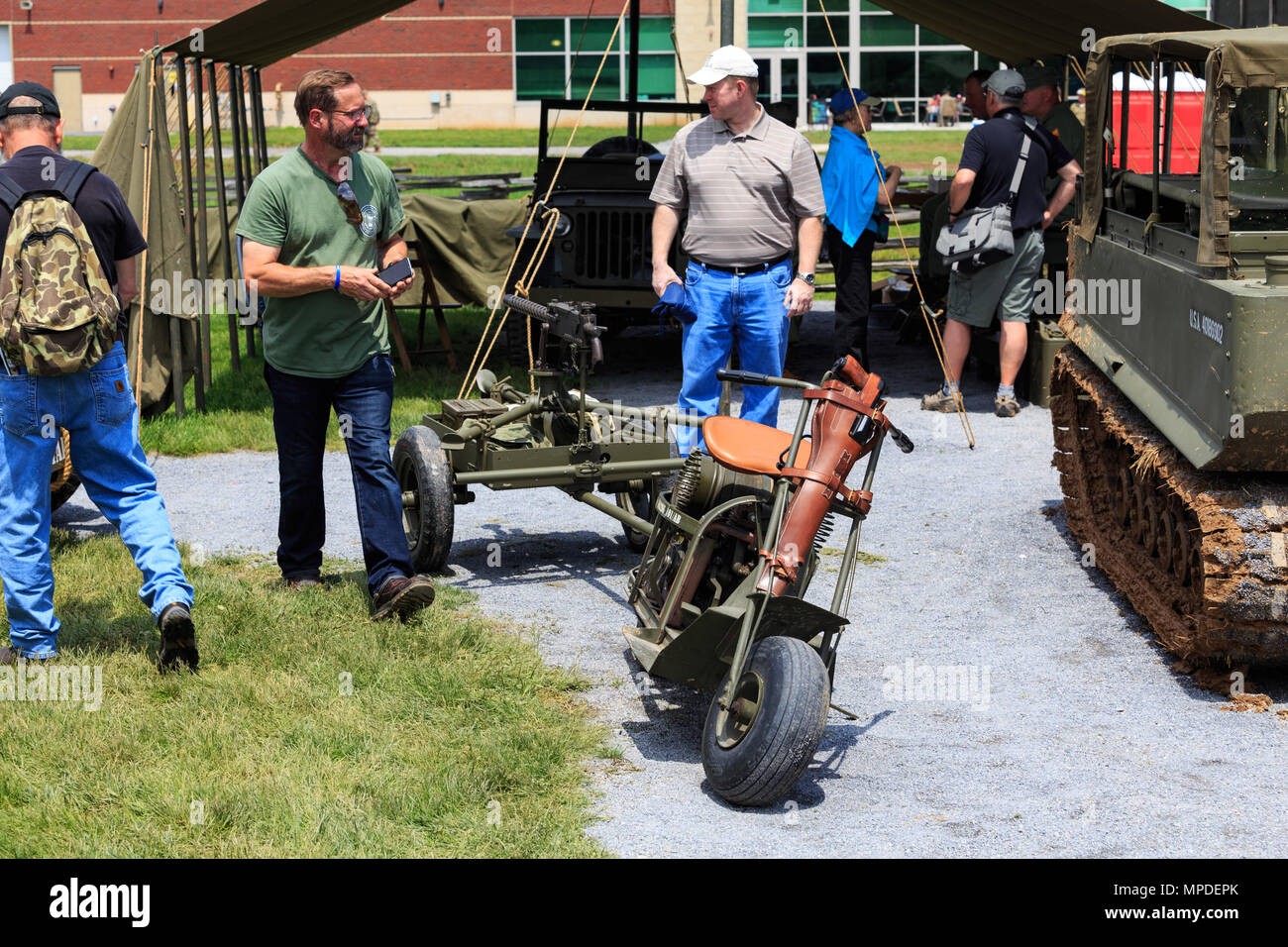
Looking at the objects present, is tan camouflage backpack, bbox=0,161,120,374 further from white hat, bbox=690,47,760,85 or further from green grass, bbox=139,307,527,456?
green grass, bbox=139,307,527,456

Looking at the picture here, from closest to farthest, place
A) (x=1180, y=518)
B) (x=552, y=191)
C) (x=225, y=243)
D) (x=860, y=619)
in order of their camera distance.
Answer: (x=1180, y=518), (x=860, y=619), (x=225, y=243), (x=552, y=191)

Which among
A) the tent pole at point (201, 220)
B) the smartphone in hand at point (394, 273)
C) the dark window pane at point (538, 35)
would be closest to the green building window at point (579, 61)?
the dark window pane at point (538, 35)

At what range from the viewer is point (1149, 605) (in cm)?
604

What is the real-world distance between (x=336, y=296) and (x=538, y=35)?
148 ft

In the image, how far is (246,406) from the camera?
414 inches

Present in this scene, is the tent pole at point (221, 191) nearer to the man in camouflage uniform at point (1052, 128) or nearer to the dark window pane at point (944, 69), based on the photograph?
the man in camouflage uniform at point (1052, 128)

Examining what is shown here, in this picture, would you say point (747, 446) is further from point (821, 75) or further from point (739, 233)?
point (821, 75)

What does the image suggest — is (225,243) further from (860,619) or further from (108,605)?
(860,619)

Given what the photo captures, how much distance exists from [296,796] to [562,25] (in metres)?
46.3

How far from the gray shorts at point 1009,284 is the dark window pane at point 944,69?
3758cm

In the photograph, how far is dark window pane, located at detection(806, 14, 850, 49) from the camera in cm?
4472

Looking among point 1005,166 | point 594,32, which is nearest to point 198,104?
point 1005,166

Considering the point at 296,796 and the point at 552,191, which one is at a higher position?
the point at 552,191

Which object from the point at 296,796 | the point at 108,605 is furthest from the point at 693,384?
the point at 296,796
